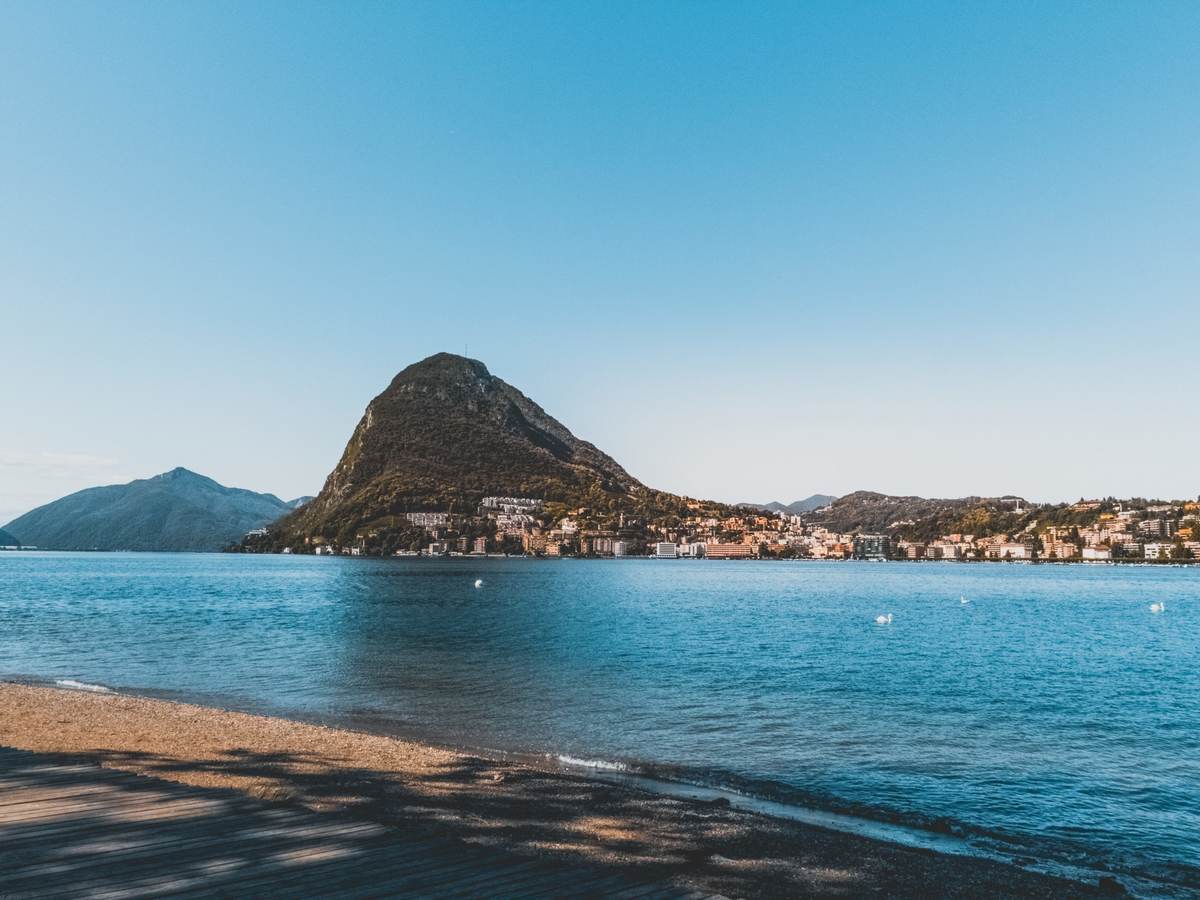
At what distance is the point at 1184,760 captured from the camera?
20.6 metres

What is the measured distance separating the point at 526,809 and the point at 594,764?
206 inches

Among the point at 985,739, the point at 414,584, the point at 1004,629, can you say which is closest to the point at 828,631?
the point at 1004,629

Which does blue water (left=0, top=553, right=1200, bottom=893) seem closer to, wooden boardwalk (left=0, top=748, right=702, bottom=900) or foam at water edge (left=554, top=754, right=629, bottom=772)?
foam at water edge (left=554, top=754, right=629, bottom=772)

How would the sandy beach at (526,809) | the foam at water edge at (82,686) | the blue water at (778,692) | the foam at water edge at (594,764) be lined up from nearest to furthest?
the sandy beach at (526,809), the blue water at (778,692), the foam at water edge at (594,764), the foam at water edge at (82,686)

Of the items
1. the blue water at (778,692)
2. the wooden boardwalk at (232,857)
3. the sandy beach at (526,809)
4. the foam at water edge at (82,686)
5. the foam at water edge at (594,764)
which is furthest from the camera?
the foam at water edge at (82,686)

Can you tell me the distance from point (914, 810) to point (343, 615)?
53.9 meters

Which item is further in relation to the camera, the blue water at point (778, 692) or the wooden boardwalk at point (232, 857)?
the blue water at point (778, 692)

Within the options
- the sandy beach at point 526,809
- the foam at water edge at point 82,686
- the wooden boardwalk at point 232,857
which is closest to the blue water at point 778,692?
the foam at water edge at point 82,686

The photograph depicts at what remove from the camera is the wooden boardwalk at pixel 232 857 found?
721 centimetres

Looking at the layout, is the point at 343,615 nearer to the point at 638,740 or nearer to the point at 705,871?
the point at 638,740

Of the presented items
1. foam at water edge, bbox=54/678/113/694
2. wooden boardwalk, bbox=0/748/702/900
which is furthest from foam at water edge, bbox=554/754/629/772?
foam at water edge, bbox=54/678/113/694

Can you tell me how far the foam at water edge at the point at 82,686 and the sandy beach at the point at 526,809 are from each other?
26.5 feet

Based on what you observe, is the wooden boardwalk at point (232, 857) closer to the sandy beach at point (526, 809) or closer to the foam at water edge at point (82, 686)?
the sandy beach at point (526, 809)

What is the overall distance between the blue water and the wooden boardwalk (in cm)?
969
